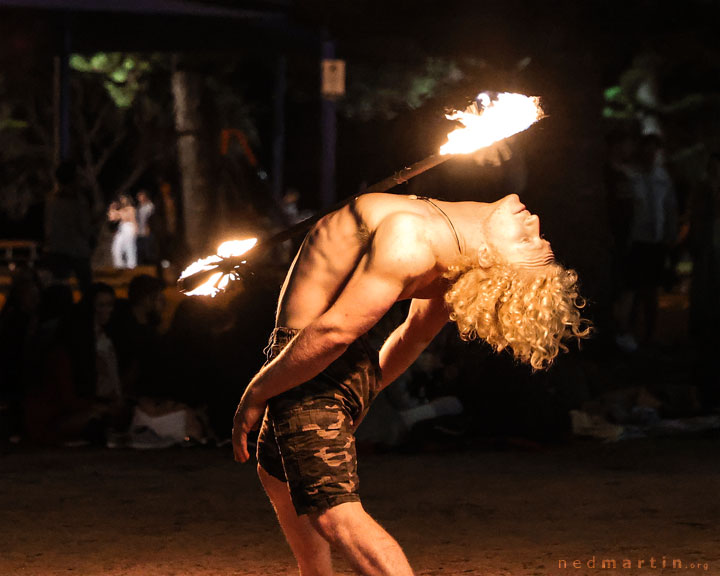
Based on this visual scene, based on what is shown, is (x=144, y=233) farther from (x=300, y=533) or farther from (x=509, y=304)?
(x=509, y=304)

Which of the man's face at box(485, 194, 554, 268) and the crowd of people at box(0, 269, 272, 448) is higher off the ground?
the man's face at box(485, 194, 554, 268)

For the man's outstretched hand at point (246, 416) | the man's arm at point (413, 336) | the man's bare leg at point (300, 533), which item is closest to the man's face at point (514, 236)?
the man's arm at point (413, 336)

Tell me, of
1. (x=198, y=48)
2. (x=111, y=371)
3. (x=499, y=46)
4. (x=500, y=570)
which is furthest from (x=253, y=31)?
(x=500, y=570)

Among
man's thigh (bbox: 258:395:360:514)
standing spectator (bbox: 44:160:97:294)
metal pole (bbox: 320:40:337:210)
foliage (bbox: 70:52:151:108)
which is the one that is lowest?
man's thigh (bbox: 258:395:360:514)

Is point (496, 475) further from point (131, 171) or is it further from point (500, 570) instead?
point (131, 171)

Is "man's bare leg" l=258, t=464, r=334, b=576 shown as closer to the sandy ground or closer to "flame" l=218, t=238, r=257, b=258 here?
"flame" l=218, t=238, r=257, b=258

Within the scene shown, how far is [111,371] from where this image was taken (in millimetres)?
8695

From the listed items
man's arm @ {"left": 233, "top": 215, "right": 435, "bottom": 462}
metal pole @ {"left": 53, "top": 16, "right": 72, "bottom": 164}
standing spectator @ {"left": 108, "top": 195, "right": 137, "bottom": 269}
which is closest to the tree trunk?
metal pole @ {"left": 53, "top": 16, "right": 72, "bottom": 164}

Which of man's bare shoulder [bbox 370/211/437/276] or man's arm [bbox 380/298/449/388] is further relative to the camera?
man's arm [bbox 380/298/449/388]

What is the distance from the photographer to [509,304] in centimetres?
372

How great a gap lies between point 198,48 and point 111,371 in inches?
268

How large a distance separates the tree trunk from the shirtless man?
14290mm

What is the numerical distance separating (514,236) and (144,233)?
22.6 meters

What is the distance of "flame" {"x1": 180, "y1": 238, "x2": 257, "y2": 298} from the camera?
163 inches
